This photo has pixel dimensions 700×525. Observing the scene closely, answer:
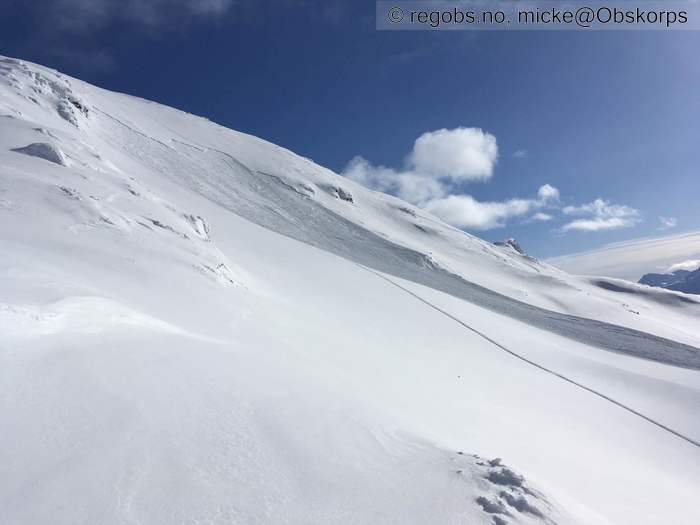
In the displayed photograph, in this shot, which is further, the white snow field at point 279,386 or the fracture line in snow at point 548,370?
the fracture line in snow at point 548,370

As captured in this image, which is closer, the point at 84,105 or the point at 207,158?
the point at 84,105

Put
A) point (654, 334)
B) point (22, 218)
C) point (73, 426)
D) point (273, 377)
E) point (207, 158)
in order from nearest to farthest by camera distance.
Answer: point (73, 426)
point (273, 377)
point (22, 218)
point (654, 334)
point (207, 158)

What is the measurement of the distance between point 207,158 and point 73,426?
33.2 m

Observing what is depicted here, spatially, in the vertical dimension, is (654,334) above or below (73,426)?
above

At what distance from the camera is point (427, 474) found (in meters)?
4.45

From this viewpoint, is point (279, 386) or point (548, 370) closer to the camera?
point (279, 386)

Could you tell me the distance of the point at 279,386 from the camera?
5852mm

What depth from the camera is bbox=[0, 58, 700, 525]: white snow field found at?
372 cm

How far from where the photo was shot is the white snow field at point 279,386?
372 cm

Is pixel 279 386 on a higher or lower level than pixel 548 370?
lower

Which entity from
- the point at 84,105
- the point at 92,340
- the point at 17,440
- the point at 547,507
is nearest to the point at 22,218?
the point at 92,340

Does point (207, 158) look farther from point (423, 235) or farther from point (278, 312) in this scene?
point (278, 312)

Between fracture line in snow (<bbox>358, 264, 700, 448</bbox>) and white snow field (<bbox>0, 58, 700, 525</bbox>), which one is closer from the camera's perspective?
white snow field (<bbox>0, 58, 700, 525</bbox>)

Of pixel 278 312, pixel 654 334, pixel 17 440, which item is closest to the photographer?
pixel 17 440
